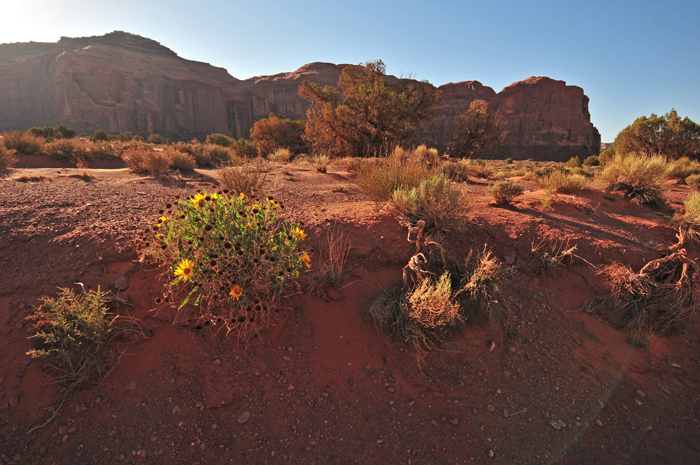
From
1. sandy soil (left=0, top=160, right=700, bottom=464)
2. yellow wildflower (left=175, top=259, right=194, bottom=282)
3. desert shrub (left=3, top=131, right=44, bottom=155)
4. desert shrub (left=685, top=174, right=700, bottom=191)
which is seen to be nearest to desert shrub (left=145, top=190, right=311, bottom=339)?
yellow wildflower (left=175, top=259, right=194, bottom=282)

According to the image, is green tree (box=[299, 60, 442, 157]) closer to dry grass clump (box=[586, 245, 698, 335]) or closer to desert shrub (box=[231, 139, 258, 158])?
desert shrub (box=[231, 139, 258, 158])

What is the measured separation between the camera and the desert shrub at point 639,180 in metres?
6.20

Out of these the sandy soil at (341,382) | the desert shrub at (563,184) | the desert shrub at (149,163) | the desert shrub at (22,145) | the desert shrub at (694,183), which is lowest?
the sandy soil at (341,382)

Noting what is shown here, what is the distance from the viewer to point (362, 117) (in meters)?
12.0

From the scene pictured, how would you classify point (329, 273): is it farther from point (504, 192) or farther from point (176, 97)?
point (176, 97)

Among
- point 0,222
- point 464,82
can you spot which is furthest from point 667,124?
point 464,82

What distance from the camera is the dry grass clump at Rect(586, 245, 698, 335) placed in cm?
319

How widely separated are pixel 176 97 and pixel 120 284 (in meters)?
61.6

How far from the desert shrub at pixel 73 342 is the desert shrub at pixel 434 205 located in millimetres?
2989

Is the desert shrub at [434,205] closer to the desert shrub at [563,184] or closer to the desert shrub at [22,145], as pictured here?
the desert shrub at [563,184]

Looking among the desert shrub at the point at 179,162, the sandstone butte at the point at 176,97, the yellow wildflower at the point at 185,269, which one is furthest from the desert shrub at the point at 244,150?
the sandstone butte at the point at 176,97

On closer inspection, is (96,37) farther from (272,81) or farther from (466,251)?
(466,251)

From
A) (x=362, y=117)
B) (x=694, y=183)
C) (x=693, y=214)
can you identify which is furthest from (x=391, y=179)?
(x=694, y=183)

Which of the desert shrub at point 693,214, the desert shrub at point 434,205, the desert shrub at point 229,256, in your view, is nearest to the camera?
the desert shrub at point 229,256
